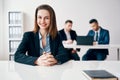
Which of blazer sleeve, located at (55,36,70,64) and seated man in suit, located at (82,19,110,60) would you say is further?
seated man in suit, located at (82,19,110,60)

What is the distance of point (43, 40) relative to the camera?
1847 millimetres

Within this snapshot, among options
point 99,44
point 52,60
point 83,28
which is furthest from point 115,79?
point 83,28

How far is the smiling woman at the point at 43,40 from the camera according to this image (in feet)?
5.62

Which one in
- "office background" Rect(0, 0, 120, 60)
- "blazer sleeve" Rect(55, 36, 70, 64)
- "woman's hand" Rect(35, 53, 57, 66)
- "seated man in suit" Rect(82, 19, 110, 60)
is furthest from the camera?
"office background" Rect(0, 0, 120, 60)

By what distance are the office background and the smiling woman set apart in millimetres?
4447

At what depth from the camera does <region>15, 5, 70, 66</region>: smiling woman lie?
1.71m

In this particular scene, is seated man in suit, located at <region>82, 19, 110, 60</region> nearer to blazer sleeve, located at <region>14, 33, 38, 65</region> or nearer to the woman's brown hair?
the woman's brown hair

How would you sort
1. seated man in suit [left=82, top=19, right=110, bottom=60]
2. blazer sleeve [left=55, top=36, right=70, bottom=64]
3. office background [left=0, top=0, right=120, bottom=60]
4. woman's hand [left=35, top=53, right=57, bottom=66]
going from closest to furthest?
woman's hand [left=35, top=53, right=57, bottom=66], blazer sleeve [left=55, top=36, right=70, bottom=64], seated man in suit [left=82, top=19, right=110, bottom=60], office background [left=0, top=0, right=120, bottom=60]

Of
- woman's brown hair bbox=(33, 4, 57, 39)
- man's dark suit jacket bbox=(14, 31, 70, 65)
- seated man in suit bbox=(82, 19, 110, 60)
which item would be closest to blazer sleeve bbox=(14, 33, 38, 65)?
man's dark suit jacket bbox=(14, 31, 70, 65)

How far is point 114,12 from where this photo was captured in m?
6.39

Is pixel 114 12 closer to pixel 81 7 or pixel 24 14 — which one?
pixel 81 7

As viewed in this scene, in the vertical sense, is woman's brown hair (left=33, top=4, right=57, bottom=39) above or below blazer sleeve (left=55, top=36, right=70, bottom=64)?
above

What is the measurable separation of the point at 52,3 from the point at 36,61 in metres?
4.85

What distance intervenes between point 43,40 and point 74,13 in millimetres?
4590
